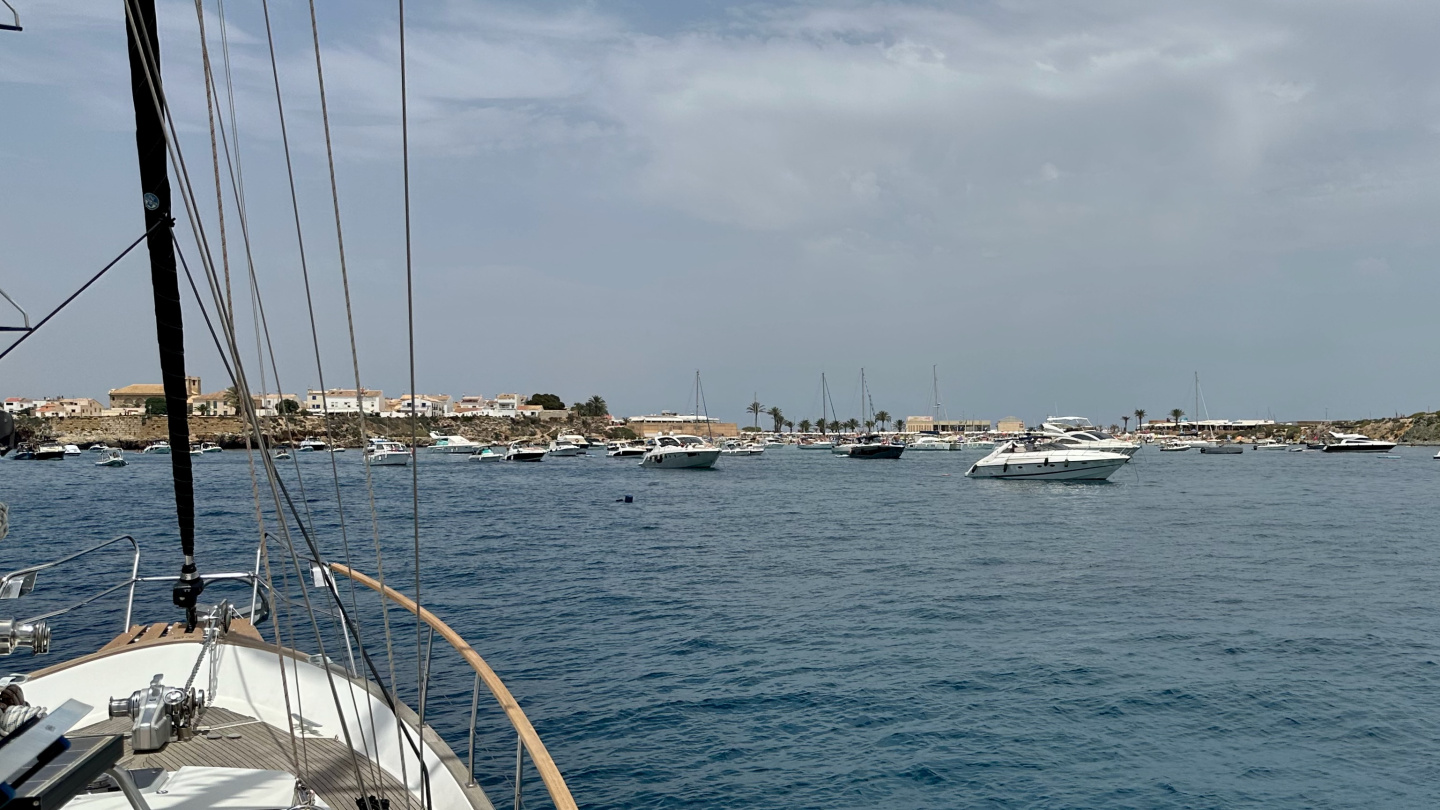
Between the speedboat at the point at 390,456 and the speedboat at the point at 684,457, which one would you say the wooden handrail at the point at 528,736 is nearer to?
the speedboat at the point at 684,457

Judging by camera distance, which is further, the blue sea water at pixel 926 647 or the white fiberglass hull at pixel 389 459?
the white fiberglass hull at pixel 389 459

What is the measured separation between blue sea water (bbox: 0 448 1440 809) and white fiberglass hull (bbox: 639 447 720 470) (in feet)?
Answer: 138

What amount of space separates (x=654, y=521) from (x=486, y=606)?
1985 cm

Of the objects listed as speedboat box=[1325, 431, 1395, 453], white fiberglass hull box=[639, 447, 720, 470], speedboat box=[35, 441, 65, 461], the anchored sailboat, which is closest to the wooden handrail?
the anchored sailboat

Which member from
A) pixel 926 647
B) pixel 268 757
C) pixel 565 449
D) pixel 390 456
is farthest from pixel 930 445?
pixel 268 757

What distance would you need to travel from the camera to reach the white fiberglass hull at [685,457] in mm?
83875

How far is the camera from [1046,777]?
10.8m

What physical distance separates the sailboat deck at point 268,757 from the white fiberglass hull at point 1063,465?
56.5 meters

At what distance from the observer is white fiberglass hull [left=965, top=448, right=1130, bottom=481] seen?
57469 mm

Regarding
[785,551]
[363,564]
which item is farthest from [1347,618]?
[363,564]

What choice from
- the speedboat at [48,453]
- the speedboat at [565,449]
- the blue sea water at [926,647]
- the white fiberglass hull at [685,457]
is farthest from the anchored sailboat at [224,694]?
the speedboat at [565,449]

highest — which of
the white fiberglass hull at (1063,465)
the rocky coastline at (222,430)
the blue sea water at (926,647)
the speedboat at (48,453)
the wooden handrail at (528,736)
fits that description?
the rocky coastline at (222,430)

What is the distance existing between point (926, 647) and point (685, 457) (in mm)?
67512

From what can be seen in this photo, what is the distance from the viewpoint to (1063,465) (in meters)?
57.9
